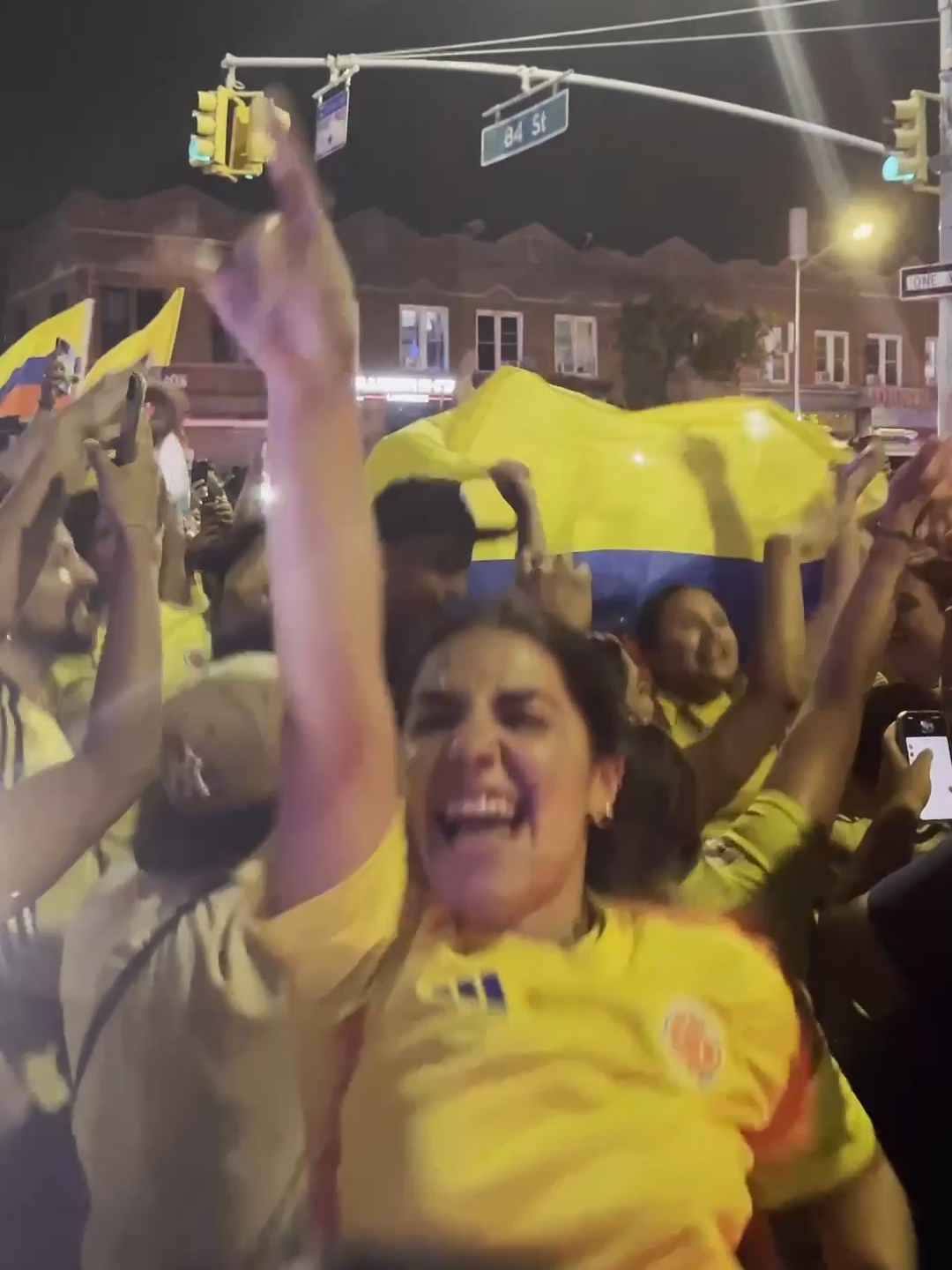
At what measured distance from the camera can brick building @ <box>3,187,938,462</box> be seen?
121cm

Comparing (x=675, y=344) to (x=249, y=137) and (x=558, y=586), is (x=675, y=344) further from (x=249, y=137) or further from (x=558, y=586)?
(x=249, y=137)

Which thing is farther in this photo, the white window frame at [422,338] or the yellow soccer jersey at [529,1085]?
the white window frame at [422,338]

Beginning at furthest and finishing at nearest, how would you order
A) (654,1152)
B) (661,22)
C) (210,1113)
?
(661,22) → (654,1152) → (210,1113)

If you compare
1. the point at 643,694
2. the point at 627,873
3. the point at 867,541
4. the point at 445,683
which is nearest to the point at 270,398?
the point at 445,683

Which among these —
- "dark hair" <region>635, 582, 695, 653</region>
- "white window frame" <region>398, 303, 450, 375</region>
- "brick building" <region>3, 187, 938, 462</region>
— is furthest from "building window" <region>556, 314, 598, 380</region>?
"dark hair" <region>635, 582, 695, 653</region>

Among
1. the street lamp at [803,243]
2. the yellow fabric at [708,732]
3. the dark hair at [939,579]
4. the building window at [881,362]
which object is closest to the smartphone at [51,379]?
the yellow fabric at [708,732]

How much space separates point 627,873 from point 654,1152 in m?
0.29

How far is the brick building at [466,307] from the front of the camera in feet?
3.96

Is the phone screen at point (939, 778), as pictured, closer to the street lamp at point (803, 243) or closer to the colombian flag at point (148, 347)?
the street lamp at point (803, 243)

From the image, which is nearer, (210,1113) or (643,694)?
(210,1113)

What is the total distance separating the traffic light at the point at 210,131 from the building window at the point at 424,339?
240 millimetres

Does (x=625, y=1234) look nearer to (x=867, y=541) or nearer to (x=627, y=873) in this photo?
(x=627, y=873)

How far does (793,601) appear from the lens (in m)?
1.47

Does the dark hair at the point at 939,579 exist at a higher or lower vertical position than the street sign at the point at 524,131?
lower
